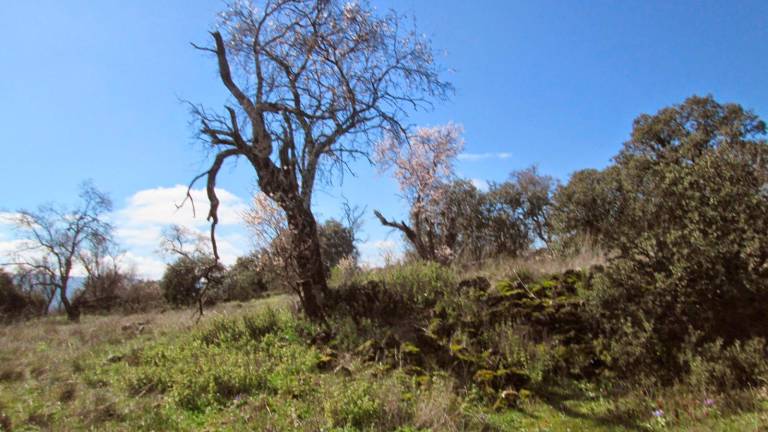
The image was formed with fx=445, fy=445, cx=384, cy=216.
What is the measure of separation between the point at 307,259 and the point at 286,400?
4378 millimetres

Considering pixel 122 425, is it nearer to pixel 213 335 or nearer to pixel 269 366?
pixel 269 366

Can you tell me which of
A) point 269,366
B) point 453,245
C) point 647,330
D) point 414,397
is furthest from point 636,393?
point 453,245

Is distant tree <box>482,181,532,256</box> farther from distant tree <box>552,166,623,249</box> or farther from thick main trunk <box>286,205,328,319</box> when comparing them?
thick main trunk <box>286,205,328,319</box>

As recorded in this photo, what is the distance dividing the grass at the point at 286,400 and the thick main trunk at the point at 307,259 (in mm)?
985

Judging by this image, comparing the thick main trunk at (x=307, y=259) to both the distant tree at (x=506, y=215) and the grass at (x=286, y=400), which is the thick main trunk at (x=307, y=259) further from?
the distant tree at (x=506, y=215)

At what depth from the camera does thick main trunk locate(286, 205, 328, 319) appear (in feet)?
29.8

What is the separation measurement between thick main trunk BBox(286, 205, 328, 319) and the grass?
98 centimetres

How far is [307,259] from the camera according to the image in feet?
31.4

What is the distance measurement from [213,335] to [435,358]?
4.70m

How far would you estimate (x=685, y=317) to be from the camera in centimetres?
552

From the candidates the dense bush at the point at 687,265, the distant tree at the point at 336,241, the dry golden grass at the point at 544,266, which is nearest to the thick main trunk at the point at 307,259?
the dry golden grass at the point at 544,266

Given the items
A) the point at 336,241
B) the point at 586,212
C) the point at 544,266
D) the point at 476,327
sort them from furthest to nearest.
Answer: the point at 336,241
the point at 586,212
the point at 544,266
the point at 476,327

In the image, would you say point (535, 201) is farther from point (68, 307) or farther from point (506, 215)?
point (68, 307)

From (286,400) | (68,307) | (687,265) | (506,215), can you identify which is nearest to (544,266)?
(687,265)
